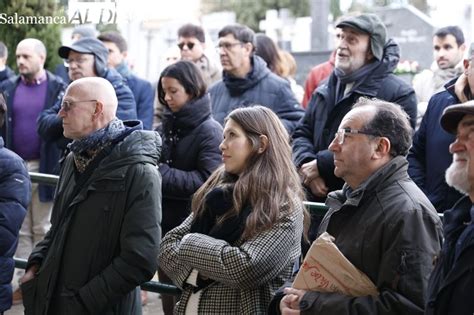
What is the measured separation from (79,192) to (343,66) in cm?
206

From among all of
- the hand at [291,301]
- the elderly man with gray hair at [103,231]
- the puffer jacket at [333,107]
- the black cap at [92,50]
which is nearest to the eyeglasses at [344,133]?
the hand at [291,301]

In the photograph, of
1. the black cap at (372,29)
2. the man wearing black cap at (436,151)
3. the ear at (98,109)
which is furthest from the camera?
the black cap at (372,29)

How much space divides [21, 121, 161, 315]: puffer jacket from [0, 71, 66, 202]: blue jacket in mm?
3174

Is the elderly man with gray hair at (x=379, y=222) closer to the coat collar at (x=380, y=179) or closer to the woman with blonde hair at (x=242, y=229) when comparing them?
the coat collar at (x=380, y=179)

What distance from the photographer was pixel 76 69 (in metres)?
7.89

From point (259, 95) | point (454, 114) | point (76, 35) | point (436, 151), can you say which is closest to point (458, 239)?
point (454, 114)

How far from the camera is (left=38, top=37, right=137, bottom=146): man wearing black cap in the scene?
776cm

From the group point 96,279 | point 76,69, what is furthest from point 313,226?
point 76,69

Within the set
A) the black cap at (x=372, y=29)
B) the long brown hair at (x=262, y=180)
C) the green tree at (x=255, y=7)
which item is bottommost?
the long brown hair at (x=262, y=180)

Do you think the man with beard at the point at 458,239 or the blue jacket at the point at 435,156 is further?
the blue jacket at the point at 435,156

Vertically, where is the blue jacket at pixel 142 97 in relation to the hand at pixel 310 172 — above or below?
above

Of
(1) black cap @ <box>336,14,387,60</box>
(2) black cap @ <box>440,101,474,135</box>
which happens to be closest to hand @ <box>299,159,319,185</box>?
(1) black cap @ <box>336,14,387,60</box>

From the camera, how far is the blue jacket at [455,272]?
3.44m

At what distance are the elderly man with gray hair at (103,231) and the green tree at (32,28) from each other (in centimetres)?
353
